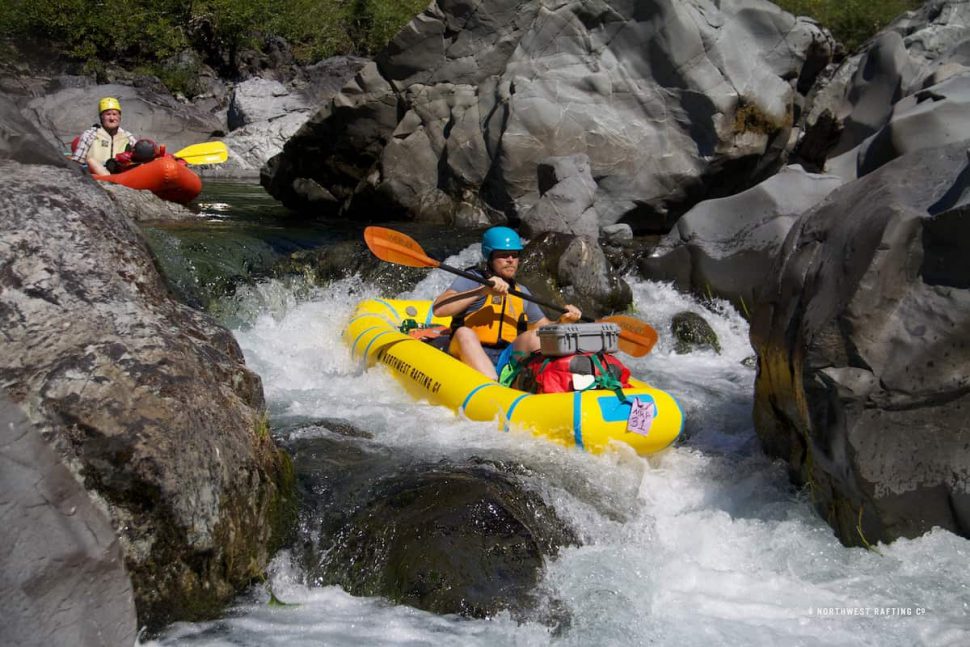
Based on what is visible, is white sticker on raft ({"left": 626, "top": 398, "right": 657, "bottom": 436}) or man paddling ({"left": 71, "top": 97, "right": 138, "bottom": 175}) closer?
white sticker on raft ({"left": 626, "top": 398, "right": 657, "bottom": 436})

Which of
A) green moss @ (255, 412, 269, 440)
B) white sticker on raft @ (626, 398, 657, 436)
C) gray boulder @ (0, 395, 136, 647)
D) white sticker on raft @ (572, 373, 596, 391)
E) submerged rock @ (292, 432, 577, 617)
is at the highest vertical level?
gray boulder @ (0, 395, 136, 647)

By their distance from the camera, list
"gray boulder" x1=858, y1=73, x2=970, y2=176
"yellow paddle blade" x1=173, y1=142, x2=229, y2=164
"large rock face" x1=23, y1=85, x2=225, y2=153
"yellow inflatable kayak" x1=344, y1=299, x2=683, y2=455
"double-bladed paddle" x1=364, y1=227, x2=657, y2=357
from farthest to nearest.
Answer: "large rock face" x1=23, y1=85, x2=225, y2=153, "yellow paddle blade" x1=173, y1=142, x2=229, y2=164, "gray boulder" x1=858, y1=73, x2=970, y2=176, "double-bladed paddle" x1=364, y1=227, x2=657, y2=357, "yellow inflatable kayak" x1=344, y1=299, x2=683, y2=455

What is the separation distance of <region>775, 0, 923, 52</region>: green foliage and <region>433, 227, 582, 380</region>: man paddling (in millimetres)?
16480

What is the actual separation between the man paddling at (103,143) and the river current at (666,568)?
5.31 m

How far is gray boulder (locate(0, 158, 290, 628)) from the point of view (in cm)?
265

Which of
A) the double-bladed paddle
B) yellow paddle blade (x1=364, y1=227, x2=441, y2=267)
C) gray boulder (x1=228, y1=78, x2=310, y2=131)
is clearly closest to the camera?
the double-bladed paddle

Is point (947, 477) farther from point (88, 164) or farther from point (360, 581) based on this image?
point (88, 164)

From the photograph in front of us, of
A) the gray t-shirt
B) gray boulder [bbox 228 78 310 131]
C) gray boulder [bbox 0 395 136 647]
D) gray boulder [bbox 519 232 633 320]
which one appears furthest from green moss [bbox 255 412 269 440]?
gray boulder [bbox 228 78 310 131]

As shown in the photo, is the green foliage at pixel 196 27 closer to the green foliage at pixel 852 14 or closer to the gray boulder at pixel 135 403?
the green foliage at pixel 852 14

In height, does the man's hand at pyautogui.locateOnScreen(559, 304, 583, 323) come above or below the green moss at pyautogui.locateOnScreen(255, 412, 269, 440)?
below

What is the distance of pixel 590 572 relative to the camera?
326 centimetres

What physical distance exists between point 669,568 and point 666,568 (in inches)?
0.4

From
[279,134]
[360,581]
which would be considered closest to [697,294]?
[360,581]

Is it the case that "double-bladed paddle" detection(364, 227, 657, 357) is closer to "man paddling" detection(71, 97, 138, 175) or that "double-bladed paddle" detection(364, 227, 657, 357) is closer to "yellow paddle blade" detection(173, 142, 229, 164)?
"man paddling" detection(71, 97, 138, 175)
